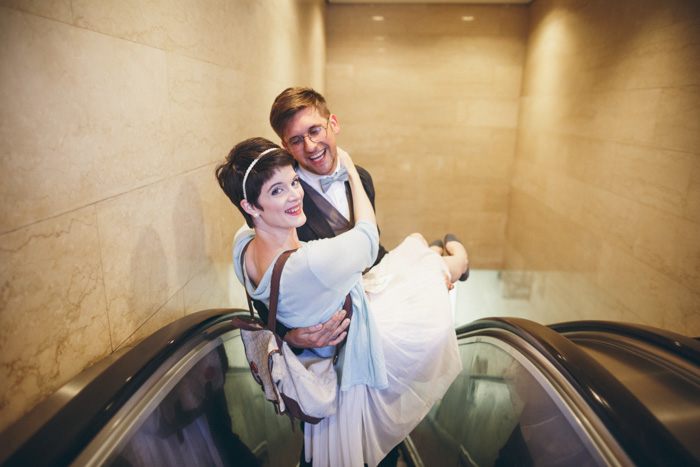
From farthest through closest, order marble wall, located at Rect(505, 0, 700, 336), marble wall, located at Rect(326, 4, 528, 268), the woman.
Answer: marble wall, located at Rect(326, 4, 528, 268), marble wall, located at Rect(505, 0, 700, 336), the woman

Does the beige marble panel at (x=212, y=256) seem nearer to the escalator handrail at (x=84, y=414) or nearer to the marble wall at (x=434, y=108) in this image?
the escalator handrail at (x=84, y=414)

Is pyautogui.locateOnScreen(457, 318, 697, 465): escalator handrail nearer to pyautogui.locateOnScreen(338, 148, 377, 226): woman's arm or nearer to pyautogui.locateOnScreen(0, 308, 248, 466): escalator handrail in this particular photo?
pyautogui.locateOnScreen(338, 148, 377, 226): woman's arm

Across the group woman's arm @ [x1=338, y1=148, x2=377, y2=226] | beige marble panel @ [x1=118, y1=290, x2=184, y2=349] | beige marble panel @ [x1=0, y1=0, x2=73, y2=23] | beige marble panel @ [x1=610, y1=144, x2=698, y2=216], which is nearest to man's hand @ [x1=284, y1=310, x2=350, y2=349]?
woman's arm @ [x1=338, y1=148, x2=377, y2=226]

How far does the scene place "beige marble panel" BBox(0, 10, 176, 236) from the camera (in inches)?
42.6

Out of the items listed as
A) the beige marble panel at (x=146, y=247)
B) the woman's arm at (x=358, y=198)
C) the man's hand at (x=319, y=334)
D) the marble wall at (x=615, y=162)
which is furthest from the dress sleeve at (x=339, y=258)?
the marble wall at (x=615, y=162)

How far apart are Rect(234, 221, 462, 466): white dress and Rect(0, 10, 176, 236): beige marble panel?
25.8 inches

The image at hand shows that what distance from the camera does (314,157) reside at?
2268mm

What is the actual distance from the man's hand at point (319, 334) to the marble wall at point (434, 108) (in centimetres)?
647

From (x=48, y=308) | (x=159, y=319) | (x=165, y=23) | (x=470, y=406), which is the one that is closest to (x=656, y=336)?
(x=470, y=406)

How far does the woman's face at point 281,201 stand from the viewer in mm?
1628

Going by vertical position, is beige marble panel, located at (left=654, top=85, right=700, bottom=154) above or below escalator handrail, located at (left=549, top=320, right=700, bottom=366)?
above

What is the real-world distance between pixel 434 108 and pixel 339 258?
6.93 metres

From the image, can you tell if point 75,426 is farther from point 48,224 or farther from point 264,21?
point 264,21

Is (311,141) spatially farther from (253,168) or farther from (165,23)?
(165,23)
